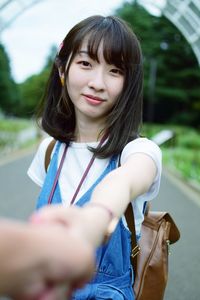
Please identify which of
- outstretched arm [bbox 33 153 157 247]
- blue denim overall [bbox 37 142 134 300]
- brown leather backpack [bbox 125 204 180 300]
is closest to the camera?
outstretched arm [bbox 33 153 157 247]

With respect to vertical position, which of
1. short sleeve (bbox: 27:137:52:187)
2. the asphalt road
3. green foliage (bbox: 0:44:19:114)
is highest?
short sleeve (bbox: 27:137:52:187)

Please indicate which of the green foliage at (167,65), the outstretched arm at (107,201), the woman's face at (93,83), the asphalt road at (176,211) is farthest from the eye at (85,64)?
the green foliage at (167,65)

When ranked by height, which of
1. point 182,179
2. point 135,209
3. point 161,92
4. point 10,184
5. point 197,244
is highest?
point 135,209

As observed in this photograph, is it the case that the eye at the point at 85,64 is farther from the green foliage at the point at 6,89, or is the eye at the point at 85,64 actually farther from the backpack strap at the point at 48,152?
the green foliage at the point at 6,89

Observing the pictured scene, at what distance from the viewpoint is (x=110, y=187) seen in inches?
39.0

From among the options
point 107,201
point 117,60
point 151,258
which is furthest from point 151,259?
point 107,201

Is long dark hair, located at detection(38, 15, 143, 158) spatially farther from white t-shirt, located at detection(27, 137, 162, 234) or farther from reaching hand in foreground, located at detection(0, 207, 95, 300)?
reaching hand in foreground, located at detection(0, 207, 95, 300)

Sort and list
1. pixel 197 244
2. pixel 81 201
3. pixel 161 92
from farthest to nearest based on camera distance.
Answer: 1. pixel 161 92
2. pixel 197 244
3. pixel 81 201

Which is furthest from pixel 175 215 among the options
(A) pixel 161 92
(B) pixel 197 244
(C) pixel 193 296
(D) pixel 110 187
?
(A) pixel 161 92

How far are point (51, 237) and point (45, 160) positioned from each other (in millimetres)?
1195

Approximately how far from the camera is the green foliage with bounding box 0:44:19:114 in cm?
4681

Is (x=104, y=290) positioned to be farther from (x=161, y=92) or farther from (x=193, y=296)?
(x=161, y=92)

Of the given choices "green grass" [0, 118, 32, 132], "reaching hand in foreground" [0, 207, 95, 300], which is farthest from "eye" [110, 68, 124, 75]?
"green grass" [0, 118, 32, 132]

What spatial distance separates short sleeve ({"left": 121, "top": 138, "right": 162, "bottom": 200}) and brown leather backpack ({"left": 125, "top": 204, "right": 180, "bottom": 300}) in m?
0.33
